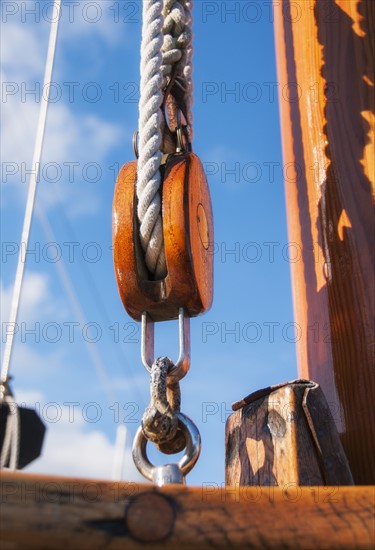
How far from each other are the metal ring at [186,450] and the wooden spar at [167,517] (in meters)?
0.27

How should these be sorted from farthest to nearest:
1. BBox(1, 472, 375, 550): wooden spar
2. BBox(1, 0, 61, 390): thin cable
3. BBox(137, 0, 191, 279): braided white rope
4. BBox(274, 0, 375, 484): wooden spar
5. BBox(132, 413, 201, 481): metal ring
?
BBox(1, 0, 61, 390): thin cable, BBox(274, 0, 375, 484): wooden spar, BBox(137, 0, 191, 279): braided white rope, BBox(132, 413, 201, 481): metal ring, BBox(1, 472, 375, 550): wooden spar

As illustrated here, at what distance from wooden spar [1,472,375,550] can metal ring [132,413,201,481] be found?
266mm

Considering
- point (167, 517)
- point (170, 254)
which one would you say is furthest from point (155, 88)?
point (167, 517)

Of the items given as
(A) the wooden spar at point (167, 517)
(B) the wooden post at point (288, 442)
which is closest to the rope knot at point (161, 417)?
(B) the wooden post at point (288, 442)

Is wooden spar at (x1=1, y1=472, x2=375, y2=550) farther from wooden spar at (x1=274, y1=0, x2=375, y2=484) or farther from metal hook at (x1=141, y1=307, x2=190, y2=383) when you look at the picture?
wooden spar at (x1=274, y1=0, x2=375, y2=484)

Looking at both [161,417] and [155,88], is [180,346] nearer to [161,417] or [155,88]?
[161,417]

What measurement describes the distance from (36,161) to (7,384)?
1188 millimetres

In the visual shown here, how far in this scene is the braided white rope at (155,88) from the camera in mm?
854

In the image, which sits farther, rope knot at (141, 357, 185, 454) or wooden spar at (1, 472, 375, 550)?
rope knot at (141, 357, 185, 454)

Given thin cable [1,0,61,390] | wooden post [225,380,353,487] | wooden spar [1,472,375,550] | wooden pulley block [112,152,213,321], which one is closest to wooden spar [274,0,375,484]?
wooden post [225,380,353,487]

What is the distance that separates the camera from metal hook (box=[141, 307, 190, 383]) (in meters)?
0.81

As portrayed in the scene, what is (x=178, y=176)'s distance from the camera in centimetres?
88

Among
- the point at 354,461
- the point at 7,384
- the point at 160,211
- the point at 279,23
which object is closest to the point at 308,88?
the point at 279,23

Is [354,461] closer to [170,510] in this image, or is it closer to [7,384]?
[170,510]
